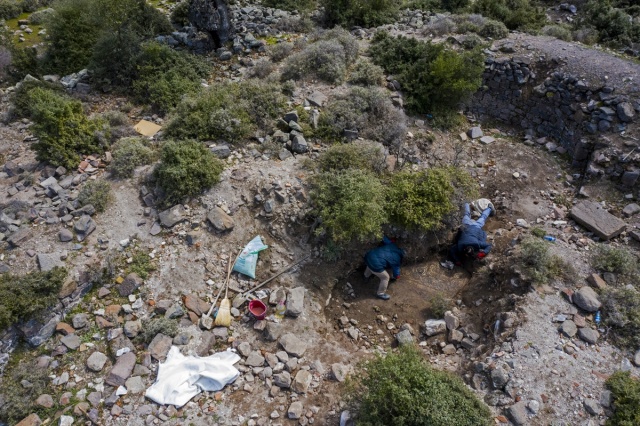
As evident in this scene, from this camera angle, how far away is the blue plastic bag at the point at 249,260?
667 cm

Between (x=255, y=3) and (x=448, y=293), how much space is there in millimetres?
11839

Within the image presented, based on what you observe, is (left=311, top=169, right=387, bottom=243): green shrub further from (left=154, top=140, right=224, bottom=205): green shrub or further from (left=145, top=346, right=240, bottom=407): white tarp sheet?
(left=145, top=346, right=240, bottom=407): white tarp sheet

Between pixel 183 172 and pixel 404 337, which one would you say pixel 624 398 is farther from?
pixel 183 172

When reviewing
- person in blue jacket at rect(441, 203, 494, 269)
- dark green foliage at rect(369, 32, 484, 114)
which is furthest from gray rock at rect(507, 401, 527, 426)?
dark green foliage at rect(369, 32, 484, 114)

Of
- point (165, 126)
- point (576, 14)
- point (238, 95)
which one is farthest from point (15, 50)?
point (576, 14)

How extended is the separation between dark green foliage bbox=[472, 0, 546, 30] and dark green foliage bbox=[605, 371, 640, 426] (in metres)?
10.8

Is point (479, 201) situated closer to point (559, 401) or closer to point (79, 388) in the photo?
point (559, 401)

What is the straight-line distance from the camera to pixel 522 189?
8578 millimetres

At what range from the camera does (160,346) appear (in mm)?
5707

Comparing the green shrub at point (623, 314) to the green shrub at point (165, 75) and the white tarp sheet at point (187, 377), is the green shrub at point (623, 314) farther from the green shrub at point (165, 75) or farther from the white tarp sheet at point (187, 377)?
the green shrub at point (165, 75)

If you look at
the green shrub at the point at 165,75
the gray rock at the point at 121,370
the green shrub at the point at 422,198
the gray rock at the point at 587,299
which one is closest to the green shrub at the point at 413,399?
the gray rock at the point at 587,299

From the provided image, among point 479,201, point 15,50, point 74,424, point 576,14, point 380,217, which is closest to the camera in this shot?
point 74,424

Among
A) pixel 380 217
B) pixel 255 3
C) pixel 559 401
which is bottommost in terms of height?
pixel 559 401

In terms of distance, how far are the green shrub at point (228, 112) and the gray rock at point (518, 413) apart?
6632mm
